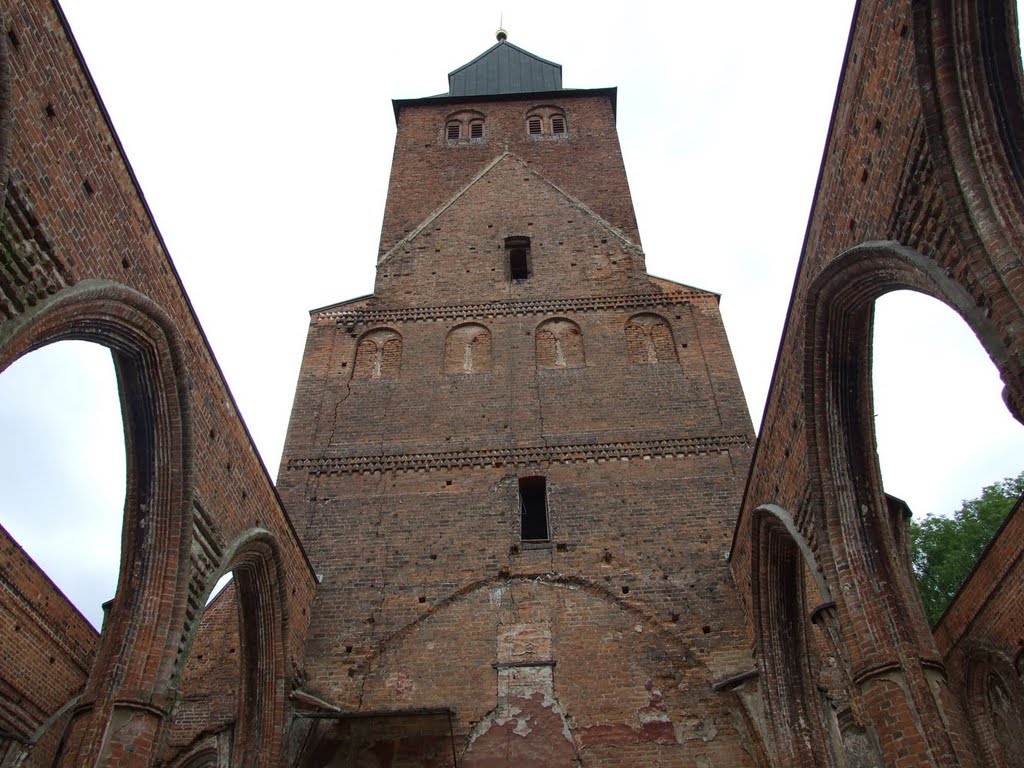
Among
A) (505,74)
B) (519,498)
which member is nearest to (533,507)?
(519,498)

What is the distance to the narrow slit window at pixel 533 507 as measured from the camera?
1064 cm

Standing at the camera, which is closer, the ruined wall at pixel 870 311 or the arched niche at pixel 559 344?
the ruined wall at pixel 870 311

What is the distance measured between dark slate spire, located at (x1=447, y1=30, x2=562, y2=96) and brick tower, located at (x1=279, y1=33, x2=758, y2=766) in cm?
649

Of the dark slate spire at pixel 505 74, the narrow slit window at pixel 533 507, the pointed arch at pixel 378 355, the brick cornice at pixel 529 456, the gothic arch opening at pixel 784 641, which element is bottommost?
the gothic arch opening at pixel 784 641

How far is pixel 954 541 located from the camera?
1808 centimetres

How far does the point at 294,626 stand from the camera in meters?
8.72

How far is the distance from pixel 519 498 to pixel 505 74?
15.4 m

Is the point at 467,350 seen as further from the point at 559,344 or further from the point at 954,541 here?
the point at 954,541

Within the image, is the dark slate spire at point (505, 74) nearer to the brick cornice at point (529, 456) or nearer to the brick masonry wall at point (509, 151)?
the brick masonry wall at point (509, 151)

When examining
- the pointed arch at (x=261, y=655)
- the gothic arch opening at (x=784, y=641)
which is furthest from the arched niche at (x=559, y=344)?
the pointed arch at (x=261, y=655)

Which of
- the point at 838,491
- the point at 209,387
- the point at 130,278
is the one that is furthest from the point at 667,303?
the point at 130,278

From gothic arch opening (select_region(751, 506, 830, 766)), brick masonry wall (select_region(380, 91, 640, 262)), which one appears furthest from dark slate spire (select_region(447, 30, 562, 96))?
gothic arch opening (select_region(751, 506, 830, 766))

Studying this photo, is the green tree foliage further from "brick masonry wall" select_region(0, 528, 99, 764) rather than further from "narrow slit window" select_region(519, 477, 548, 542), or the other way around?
"brick masonry wall" select_region(0, 528, 99, 764)

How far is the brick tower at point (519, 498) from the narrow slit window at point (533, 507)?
3cm
